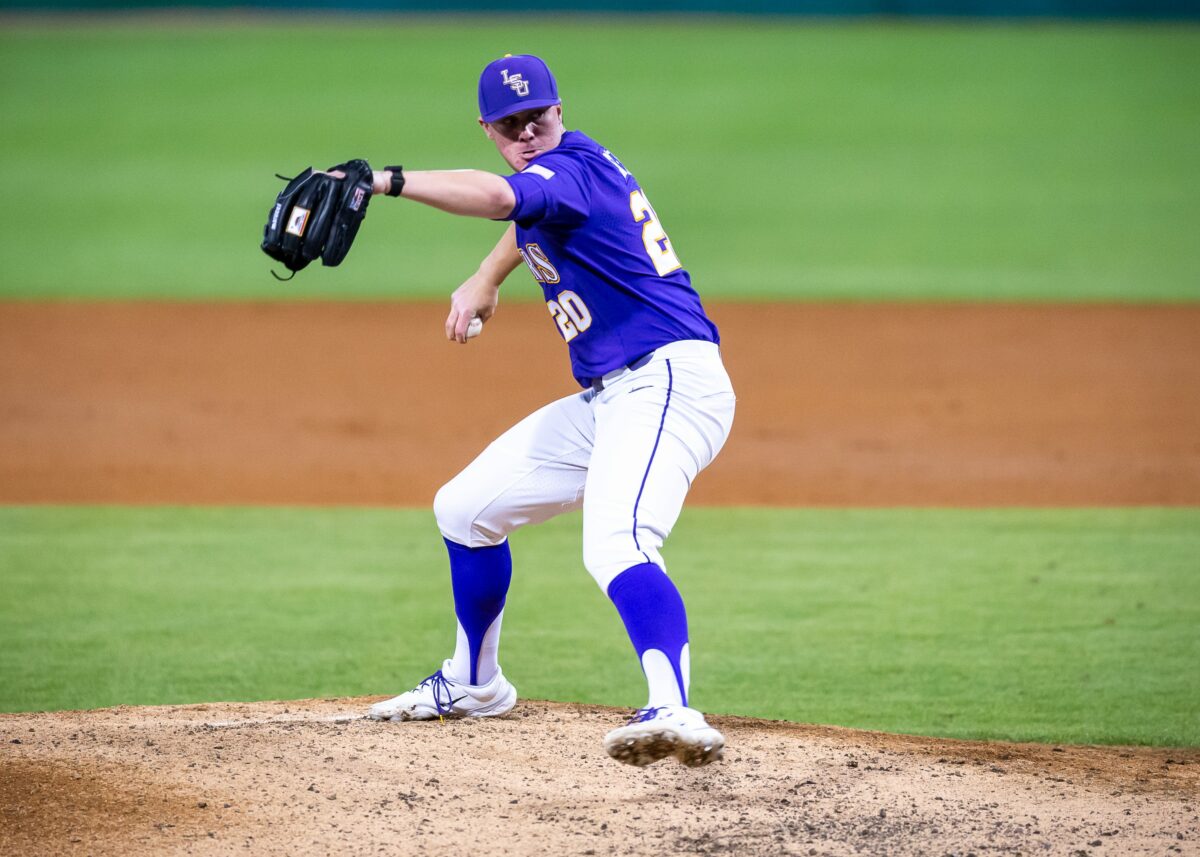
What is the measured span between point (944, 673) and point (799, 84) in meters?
19.0

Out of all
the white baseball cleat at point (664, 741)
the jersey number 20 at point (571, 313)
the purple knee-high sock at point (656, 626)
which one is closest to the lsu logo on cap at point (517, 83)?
the jersey number 20 at point (571, 313)

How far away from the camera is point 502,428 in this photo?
988cm

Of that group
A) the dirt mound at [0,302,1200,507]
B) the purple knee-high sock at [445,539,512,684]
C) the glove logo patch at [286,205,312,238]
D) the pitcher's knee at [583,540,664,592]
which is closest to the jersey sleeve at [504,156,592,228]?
the glove logo patch at [286,205,312,238]

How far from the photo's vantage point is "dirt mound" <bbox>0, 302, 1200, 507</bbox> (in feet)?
28.6

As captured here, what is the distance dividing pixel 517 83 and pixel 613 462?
3.47 feet

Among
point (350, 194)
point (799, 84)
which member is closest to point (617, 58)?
point (799, 84)

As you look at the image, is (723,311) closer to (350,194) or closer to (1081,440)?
(1081,440)

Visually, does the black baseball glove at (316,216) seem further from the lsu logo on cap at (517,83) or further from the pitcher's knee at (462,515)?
the pitcher's knee at (462,515)

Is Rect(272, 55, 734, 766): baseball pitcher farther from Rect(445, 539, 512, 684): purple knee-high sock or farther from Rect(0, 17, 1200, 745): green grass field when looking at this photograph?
Rect(0, 17, 1200, 745): green grass field

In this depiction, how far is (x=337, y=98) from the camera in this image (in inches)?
910

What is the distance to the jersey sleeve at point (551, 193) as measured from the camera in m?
3.77

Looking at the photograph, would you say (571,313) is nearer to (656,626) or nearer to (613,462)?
(613,462)

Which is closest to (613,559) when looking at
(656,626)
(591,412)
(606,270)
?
(656,626)

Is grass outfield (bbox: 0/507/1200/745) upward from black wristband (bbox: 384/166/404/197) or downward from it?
downward
